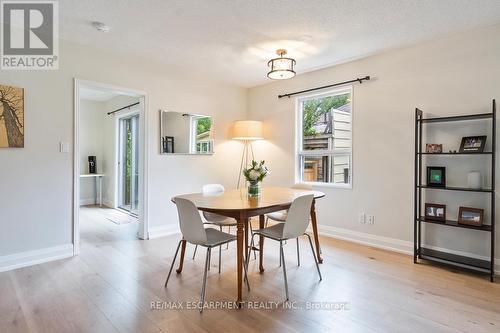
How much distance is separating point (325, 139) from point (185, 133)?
6.79 feet

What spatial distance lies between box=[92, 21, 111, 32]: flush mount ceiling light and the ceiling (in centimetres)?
6

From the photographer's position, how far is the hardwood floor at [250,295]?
1.94m

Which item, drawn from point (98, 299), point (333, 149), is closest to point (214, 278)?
point (98, 299)

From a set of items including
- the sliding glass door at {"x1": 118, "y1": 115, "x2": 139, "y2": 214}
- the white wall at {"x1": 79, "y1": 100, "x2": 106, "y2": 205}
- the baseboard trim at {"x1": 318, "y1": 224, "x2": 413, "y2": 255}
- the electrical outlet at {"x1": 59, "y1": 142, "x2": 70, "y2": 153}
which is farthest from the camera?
the white wall at {"x1": 79, "y1": 100, "x2": 106, "y2": 205}

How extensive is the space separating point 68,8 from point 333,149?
3.38 meters

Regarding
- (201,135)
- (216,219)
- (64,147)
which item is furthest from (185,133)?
(216,219)

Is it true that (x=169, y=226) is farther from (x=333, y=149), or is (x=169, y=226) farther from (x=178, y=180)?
(x=333, y=149)

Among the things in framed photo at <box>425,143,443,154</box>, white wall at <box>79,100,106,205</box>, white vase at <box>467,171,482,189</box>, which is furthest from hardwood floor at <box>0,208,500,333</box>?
white wall at <box>79,100,106,205</box>

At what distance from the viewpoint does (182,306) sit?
2.16 metres

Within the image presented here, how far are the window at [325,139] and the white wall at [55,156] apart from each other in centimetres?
197

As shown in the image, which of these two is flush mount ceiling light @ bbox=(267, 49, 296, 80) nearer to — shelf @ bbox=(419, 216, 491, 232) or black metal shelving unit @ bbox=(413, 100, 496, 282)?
black metal shelving unit @ bbox=(413, 100, 496, 282)

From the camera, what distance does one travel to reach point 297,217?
2387 millimetres

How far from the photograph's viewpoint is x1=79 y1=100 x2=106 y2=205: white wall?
6422mm

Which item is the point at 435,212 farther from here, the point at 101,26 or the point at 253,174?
the point at 101,26
